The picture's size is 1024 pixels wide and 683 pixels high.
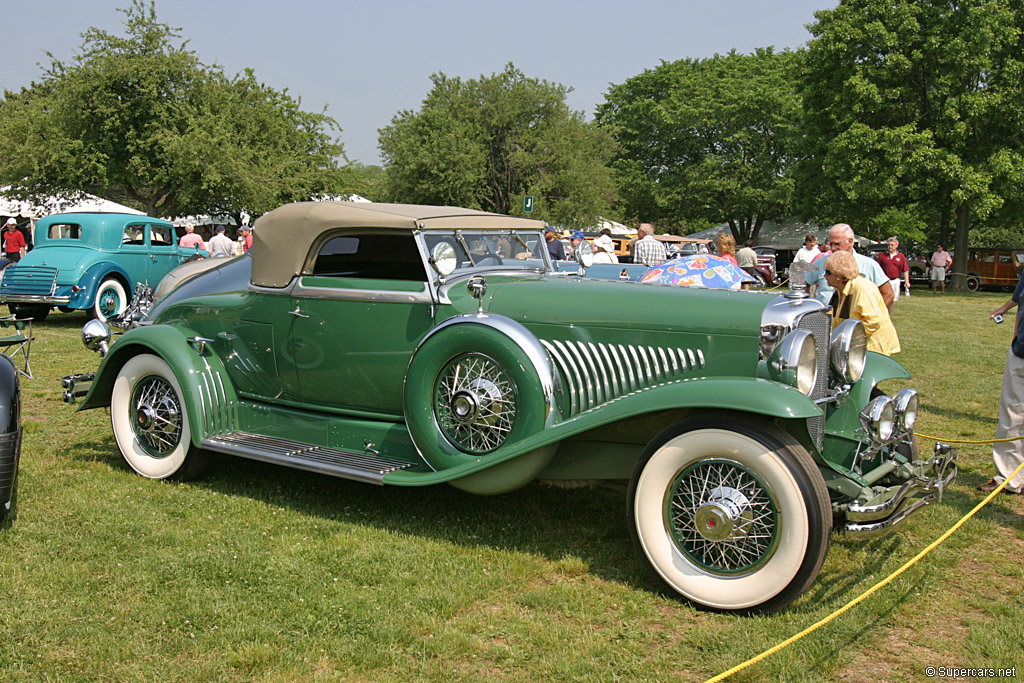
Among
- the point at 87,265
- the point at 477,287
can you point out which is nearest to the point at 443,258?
the point at 477,287

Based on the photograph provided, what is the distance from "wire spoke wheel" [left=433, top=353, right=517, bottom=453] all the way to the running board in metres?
0.39

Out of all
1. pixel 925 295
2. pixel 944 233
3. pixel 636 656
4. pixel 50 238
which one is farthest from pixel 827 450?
pixel 944 233

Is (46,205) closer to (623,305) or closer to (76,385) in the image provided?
(76,385)

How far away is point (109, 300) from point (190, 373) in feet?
30.7

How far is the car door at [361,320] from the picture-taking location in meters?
4.73

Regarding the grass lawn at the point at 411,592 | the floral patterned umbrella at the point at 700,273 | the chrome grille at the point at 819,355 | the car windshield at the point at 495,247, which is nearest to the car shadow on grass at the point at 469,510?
the grass lawn at the point at 411,592

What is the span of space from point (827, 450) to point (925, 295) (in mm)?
23710

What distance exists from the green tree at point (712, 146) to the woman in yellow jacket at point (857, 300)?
118 feet

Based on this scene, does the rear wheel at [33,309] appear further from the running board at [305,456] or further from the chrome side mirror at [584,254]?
the chrome side mirror at [584,254]

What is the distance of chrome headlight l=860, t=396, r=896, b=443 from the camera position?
402cm

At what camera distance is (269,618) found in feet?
11.8

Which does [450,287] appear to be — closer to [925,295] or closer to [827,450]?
[827,450]

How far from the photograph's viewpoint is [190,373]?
5215 mm

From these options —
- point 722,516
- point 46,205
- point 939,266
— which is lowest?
point 722,516
